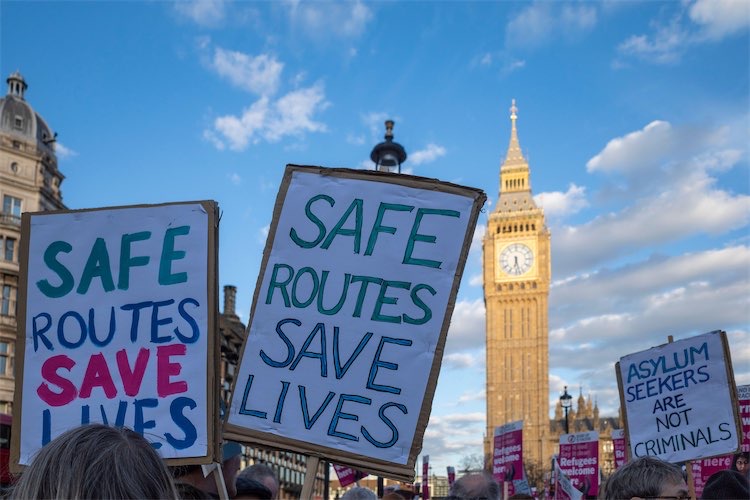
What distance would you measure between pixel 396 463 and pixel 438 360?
0.55 meters

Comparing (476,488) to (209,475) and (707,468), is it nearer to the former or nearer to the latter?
(209,475)

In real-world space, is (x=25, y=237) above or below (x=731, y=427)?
above

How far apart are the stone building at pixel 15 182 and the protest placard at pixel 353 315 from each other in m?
28.7

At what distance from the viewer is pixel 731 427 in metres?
6.53

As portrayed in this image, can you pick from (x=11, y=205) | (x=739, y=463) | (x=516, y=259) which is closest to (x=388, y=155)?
(x=739, y=463)

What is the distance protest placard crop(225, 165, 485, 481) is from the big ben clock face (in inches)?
3922

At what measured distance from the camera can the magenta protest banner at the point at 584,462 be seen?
1369 centimetres

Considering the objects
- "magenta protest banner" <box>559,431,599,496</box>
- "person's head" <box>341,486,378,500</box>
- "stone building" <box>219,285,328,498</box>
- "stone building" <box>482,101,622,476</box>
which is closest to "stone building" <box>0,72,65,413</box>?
"stone building" <box>219,285,328,498</box>

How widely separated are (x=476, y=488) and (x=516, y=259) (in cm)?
9956

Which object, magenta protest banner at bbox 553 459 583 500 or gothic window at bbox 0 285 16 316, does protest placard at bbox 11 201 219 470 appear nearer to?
magenta protest banner at bbox 553 459 583 500

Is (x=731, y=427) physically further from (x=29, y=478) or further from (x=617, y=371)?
(x=29, y=478)

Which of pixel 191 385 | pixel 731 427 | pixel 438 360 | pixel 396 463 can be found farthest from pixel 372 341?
pixel 731 427

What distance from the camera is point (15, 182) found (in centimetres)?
3322

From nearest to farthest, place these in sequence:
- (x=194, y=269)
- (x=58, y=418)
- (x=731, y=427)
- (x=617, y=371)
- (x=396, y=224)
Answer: (x=58, y=418)
(x=194, y=269)
(x=396, y=224)
(x=731, y=427)
(x=617, y=371)
